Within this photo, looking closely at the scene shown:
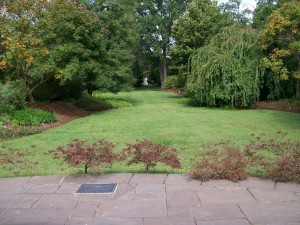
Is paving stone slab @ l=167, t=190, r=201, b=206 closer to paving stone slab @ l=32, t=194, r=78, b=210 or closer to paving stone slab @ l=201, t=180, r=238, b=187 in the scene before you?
paving stone slab @ l=201, t=180, r=238, b=187

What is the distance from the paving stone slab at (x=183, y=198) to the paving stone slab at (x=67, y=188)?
115cm

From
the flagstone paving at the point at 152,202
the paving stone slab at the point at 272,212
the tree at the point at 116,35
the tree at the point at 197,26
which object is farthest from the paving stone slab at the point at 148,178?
the tree at the point at 197,26

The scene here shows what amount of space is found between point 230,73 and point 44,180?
11.7 meters

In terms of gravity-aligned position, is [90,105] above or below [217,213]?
below

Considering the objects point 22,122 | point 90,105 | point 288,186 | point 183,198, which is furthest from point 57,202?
point 90,105

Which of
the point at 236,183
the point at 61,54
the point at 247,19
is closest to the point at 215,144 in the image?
the point at 236,183

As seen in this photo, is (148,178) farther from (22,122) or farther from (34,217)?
(22,122)

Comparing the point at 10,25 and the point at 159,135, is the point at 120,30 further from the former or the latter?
the point at 159,135

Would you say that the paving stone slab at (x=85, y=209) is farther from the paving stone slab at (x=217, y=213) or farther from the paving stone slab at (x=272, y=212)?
the paving stone slab at (x=272, y=212)

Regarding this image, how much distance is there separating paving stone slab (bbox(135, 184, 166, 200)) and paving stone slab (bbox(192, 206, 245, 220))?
0.52 metres

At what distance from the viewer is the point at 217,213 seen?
10.3 feet

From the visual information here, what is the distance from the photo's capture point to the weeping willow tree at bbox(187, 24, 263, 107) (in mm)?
14500

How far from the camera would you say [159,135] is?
320 inches

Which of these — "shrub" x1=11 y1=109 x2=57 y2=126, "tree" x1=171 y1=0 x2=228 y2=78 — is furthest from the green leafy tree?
"tree" x1=171 y1=0 x2=228 y2=78
